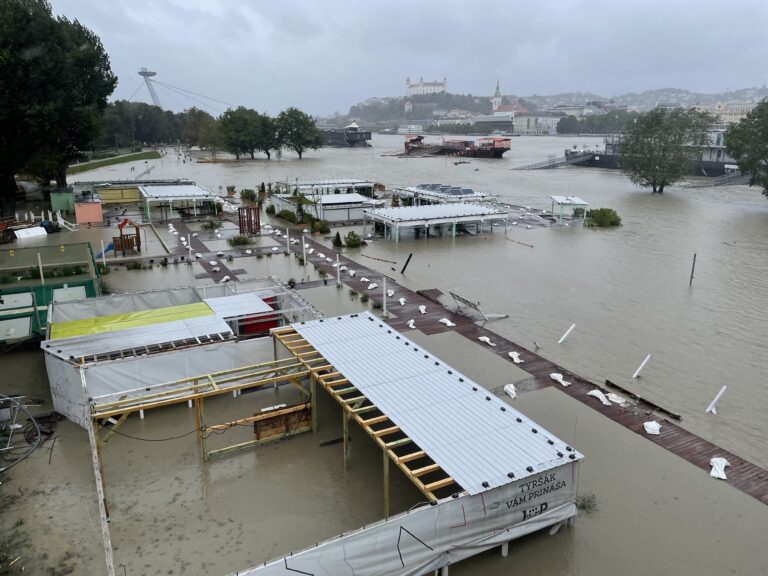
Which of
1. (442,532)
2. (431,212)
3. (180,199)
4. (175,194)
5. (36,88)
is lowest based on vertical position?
(442,532)

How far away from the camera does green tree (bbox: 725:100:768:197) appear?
43.1 meters

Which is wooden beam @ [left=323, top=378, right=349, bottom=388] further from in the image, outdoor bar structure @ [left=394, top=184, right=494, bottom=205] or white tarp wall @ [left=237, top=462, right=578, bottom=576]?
outdoor bar structure @ [left=394, top=184, right=494, bottom=205]

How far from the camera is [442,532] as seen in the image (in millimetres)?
7113

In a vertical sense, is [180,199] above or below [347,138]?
below

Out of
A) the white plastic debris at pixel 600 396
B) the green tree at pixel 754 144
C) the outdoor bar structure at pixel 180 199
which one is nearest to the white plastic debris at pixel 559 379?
the white plastic debris at pixel 600 396

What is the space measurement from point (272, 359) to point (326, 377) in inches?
112

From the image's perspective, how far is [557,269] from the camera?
972 inches

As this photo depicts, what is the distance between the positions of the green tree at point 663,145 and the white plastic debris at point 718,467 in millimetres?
43288

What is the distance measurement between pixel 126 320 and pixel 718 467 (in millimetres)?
13011

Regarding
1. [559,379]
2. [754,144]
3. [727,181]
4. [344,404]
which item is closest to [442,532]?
[344,404]

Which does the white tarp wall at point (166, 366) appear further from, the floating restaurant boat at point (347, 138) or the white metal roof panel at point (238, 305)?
the floating restaurant boat at point (347, 138)

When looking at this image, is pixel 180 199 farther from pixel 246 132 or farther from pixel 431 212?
pixel 246 132

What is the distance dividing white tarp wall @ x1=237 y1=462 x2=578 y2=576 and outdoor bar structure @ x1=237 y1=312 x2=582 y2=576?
1 cm

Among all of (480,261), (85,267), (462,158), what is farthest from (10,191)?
(462,158)
